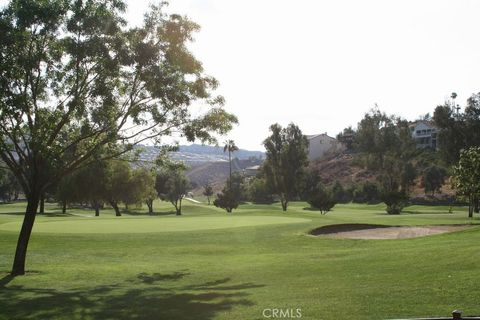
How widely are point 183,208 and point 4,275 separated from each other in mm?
88610

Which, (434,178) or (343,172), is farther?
(343,172)

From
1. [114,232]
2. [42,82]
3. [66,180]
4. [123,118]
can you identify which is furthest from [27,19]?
[66,180]

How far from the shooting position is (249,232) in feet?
105

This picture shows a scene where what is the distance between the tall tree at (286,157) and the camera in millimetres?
89438

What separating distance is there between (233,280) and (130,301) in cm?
394

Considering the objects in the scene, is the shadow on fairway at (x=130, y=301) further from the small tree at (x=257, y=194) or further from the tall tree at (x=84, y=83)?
the small tree at (x=257, y=194)

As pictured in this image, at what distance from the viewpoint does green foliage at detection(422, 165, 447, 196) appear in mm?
110750

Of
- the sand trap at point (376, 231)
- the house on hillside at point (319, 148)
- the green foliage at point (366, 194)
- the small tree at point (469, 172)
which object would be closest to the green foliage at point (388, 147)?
the green foliage at point (366, 194)

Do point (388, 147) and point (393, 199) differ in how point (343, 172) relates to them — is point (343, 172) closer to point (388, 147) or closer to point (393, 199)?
point (388, 147)

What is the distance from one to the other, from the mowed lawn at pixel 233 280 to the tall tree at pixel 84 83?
14.6 feet

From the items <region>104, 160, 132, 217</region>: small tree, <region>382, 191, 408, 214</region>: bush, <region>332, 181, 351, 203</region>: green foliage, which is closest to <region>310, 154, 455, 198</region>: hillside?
<region>332, 181, 351, 203</region>: green foliage

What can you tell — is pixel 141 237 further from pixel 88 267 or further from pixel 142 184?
pixel 142 184

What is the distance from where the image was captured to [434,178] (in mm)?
110812

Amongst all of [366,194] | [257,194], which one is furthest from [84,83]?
[257,194]
